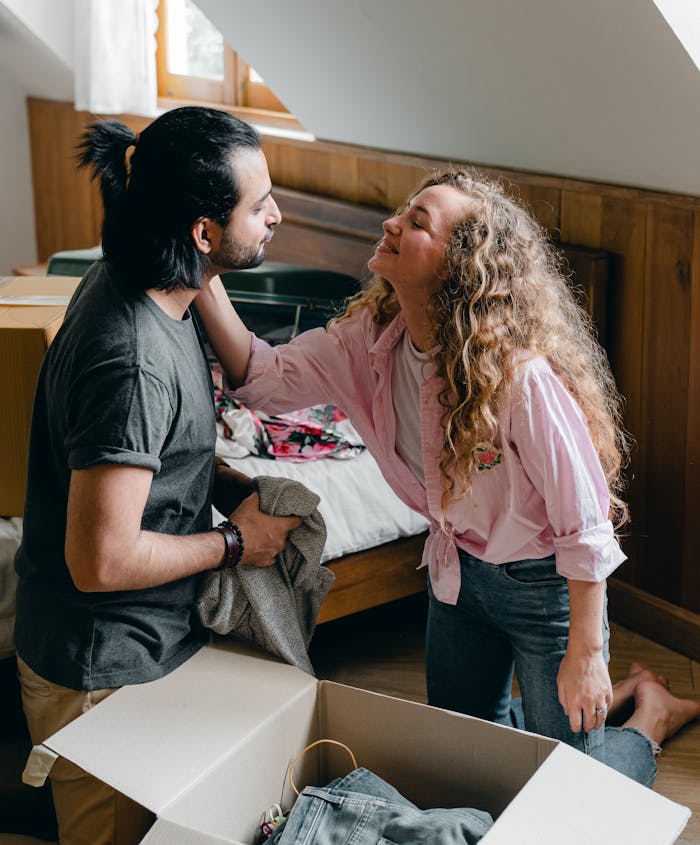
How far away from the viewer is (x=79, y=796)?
1.44m

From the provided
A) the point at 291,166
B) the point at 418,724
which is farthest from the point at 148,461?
the point at 291,166

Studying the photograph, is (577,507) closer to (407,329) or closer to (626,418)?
(407,329)

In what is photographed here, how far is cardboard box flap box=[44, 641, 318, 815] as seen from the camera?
125 centimetres

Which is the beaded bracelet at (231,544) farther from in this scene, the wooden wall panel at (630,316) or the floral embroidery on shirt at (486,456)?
the wooden wall panel at (630,316)

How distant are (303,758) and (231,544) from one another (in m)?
0.30

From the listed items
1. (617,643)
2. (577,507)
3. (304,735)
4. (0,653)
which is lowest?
(617,643)

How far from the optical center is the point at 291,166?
345cm

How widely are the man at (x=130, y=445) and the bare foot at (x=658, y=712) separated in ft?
3.19

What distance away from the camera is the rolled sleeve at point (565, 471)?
1.40 m

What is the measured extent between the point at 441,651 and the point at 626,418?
3.44 feet

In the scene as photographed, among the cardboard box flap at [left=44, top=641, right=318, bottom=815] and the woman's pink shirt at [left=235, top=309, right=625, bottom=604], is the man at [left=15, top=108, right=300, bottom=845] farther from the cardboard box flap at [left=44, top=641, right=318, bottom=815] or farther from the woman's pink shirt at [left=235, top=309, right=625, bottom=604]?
the woman's pink shirt at [left=235, top=309, right=625, bottom=604]

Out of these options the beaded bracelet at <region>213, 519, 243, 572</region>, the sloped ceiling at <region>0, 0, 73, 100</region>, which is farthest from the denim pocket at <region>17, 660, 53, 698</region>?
the sloped ceiling at <region>0, 0, 73, 100</region>

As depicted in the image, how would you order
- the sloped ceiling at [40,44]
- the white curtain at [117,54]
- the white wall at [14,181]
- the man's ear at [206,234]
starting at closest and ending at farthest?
1. the man's ear at [206,234]
2. the white curtain at [117,54]
3. the sloped ceiling at [40,44]
4. the white wall at [14,181]

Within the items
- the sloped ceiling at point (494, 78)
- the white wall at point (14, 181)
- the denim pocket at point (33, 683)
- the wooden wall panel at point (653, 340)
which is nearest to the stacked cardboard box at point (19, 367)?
the denim pocket at point (33, 683)
